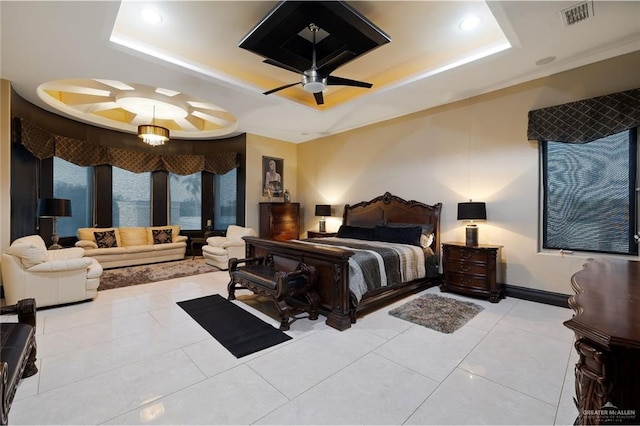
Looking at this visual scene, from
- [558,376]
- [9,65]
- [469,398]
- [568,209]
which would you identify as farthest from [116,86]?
[568,209]

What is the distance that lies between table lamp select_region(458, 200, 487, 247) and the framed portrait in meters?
4.30

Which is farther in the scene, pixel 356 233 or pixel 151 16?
pixel 356 233

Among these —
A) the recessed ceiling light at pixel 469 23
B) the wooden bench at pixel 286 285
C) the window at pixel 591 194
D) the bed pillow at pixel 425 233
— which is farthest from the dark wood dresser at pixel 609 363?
the bed pillow at pixel 425 233

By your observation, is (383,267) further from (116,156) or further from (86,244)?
(116,156)

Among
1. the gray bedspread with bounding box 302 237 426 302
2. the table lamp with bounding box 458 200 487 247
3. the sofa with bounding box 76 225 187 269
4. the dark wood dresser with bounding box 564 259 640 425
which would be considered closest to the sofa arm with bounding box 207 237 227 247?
the sofa with bounding box 76 225 187 269

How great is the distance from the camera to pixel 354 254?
319 centimetres

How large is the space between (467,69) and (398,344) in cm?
331

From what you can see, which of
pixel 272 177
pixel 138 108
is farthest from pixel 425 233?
pixel 138 108

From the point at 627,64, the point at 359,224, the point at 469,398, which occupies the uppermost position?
the point at 627,64

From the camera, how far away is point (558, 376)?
2.11 meters

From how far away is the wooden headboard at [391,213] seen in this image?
4.75m

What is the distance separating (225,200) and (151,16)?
195 inches

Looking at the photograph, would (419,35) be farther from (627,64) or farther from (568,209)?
(568,209)

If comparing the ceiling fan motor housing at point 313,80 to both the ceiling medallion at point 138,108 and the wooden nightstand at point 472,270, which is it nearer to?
the ceiling medallion at point 138,108
